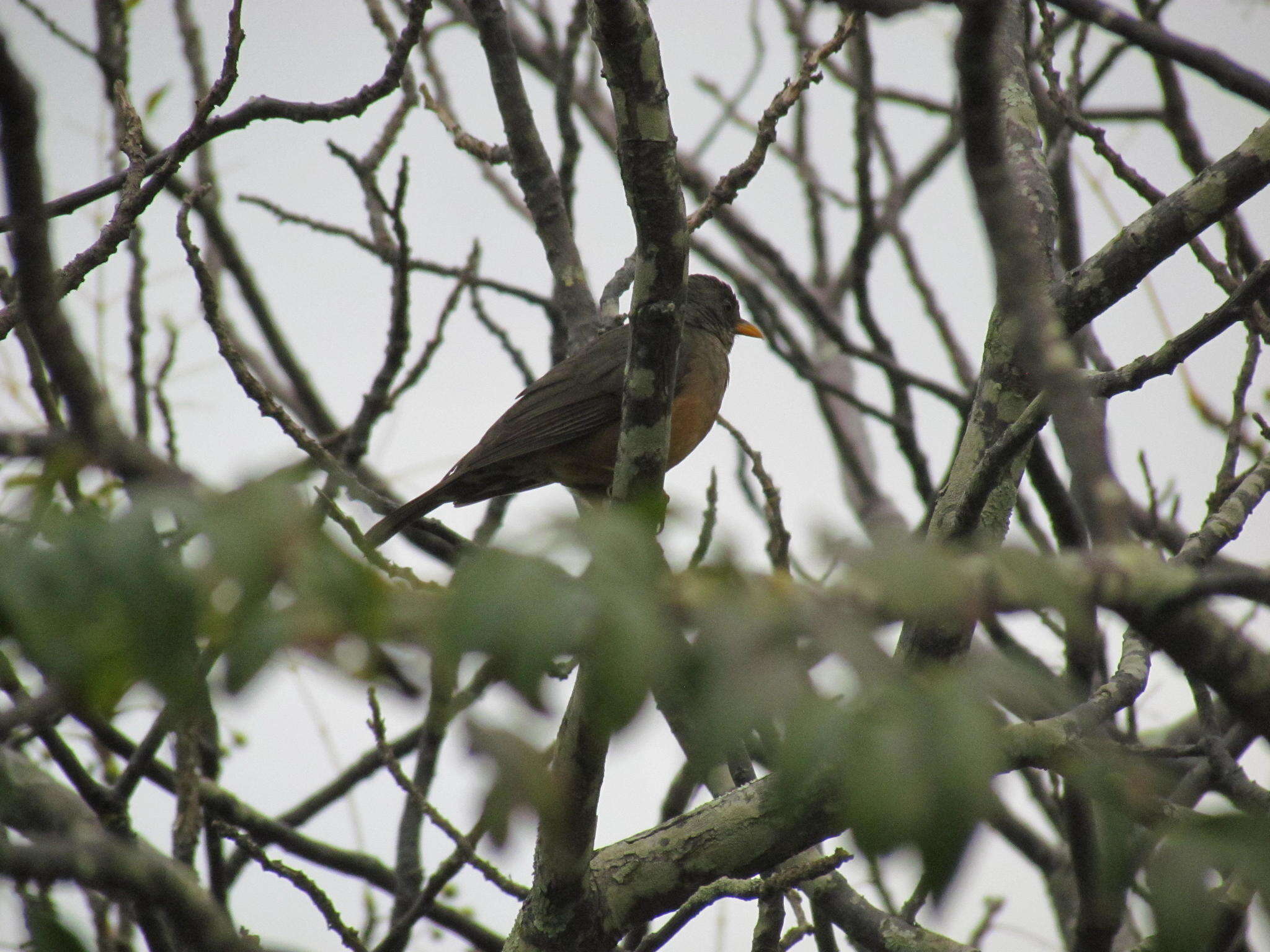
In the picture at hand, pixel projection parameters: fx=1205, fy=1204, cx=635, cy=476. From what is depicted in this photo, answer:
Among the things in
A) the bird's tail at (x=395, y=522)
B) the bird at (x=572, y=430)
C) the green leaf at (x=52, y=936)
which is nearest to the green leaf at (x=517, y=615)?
the green leaf at (x=52, y=936)

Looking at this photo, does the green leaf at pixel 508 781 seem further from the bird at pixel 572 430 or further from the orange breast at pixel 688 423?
the orange breast at pixel 688 423

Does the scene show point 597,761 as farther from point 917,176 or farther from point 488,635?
point 917,176

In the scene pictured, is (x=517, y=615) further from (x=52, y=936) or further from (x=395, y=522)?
(x=395, y=522)

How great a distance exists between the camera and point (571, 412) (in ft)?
18.1

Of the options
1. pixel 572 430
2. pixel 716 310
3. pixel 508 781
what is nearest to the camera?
pixel 508 781

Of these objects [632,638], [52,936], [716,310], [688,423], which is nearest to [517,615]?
[632,638]

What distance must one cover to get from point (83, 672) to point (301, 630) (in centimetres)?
23

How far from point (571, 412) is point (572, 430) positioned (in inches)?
3.9

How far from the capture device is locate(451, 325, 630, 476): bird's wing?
5426 mm

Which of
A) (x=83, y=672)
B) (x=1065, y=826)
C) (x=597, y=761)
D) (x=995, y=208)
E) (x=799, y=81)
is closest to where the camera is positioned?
(x=83, y=672)

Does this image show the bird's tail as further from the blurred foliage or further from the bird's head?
the blurred foliage

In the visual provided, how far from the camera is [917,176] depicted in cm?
853

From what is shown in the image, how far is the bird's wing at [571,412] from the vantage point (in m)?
5.43

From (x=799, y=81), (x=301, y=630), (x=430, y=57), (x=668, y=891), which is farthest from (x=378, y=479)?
(x=301, y=630)
